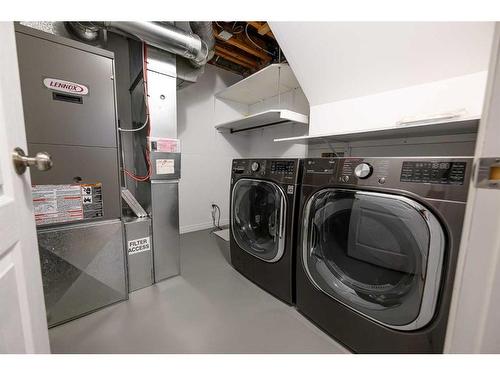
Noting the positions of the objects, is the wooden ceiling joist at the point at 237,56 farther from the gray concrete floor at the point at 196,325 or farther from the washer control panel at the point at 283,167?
the gray concrete floor at the point at 196,325

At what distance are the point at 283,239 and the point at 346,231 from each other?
0.38 metres

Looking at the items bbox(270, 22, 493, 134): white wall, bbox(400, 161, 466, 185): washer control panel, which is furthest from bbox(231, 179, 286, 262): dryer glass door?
bbox(270, 22, 493, 134): white wall

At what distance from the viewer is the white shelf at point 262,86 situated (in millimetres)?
1956

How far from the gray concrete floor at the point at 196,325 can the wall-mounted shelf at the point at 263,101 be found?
1537 millimetres

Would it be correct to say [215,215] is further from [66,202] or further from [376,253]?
[376,253]

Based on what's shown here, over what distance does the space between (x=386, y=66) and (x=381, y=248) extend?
1.11 metres

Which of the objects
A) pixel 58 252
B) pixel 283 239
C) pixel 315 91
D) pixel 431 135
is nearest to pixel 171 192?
pixel 58 252

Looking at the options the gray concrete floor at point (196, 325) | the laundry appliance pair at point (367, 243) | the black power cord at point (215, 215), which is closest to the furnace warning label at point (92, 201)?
the gray concrete floor at point (196, 325)

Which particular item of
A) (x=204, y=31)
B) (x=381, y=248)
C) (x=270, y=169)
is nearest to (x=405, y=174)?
(x=381, y=248)

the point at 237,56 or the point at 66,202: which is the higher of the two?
the point at 237,56

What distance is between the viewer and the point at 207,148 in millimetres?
2748

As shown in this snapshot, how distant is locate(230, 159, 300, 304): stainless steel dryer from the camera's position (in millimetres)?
1222

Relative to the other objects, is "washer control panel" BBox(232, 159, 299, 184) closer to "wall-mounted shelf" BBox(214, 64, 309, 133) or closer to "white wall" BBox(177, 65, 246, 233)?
"wall-mounted shelf" BBox(214, 64, 309, 133)

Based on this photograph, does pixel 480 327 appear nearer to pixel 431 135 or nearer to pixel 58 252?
pixel 431 135
